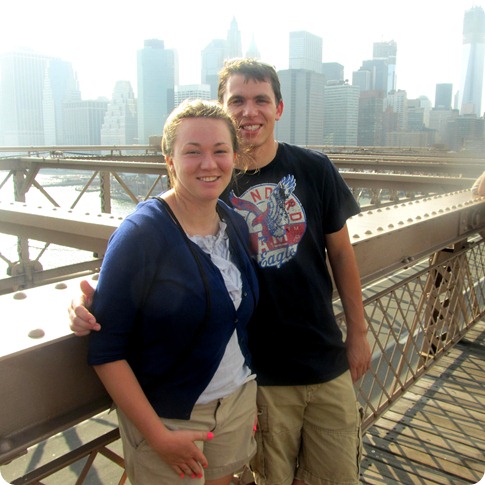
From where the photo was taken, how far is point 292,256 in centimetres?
189

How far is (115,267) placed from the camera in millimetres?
1329

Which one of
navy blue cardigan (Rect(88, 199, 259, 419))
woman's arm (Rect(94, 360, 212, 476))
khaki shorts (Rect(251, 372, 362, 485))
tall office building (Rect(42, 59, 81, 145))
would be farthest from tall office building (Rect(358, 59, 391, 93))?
woman's arm (Rect(94, 360, 212, 476))

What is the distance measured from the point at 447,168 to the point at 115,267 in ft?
23.3

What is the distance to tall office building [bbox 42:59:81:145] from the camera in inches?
823

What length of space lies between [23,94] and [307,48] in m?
33.7

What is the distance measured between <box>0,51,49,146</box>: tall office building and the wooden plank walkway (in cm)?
1528

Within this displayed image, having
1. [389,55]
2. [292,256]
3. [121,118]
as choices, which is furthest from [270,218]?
[389,55]

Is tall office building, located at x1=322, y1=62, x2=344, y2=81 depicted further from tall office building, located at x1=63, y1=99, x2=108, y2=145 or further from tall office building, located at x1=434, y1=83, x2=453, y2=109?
tall office building, located at x1=63, y1=99, x2=108, y2=145

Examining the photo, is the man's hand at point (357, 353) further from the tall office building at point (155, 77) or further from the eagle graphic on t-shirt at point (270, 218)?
the tall office building at point (155, 77)

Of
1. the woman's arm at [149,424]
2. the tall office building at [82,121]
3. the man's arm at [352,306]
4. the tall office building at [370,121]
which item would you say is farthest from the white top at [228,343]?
the tall office building at [370,121]

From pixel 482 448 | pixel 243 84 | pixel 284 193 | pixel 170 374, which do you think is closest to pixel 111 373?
pixel 170 374

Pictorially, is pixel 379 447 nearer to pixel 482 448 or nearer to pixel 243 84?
pixel 482 448

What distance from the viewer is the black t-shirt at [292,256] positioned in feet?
6.15

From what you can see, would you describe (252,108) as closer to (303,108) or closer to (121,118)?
(121,118)
